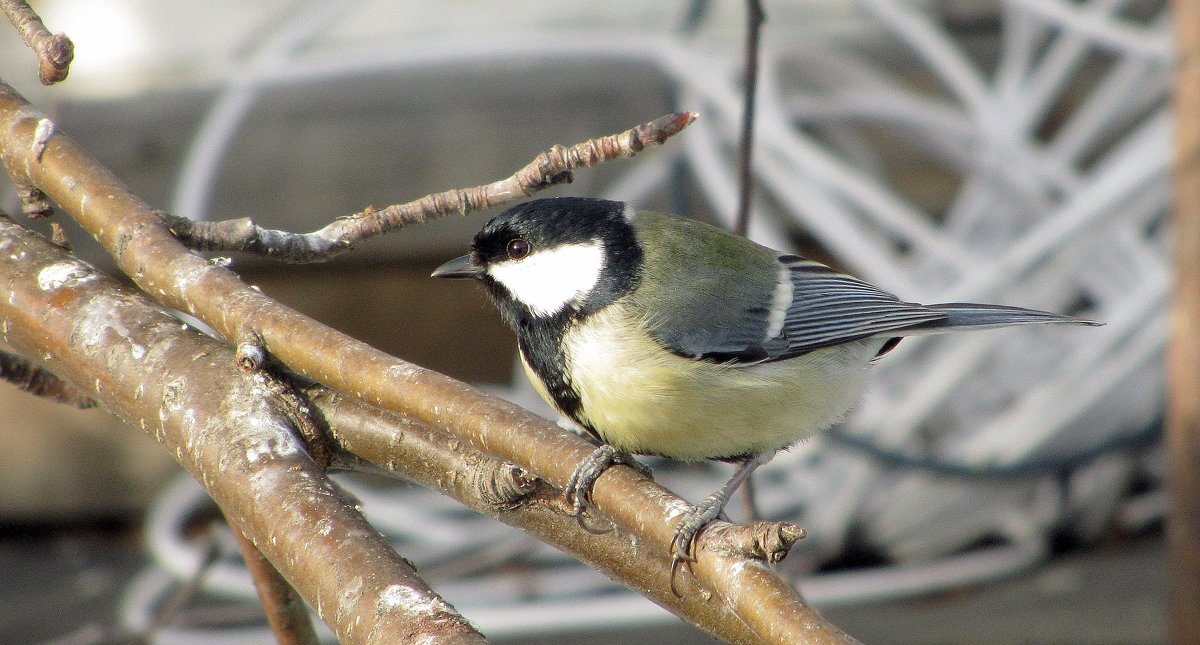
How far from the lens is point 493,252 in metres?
1.26

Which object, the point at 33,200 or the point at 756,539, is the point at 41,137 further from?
the point at 756,539

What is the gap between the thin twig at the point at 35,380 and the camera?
95 centimetres

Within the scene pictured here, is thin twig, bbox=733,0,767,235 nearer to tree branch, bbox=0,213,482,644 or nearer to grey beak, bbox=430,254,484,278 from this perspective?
grey beak, bbox=430,254,484,278

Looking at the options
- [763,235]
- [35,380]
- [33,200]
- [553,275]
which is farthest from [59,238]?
[763,235]

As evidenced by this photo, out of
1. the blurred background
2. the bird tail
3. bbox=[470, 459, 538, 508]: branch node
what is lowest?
bbox=[470, 459, 538, 508]: branch node

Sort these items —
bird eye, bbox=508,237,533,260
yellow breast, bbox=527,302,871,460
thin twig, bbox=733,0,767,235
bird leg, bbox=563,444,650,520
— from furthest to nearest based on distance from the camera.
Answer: bird eye, bbox=508,237,533,260 < yellow breast, bbox=527,302,871,460 < thin twig, bbox=733,0,767,235 < bird leg, bbox=563,444,650,520

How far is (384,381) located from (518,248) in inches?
20.1

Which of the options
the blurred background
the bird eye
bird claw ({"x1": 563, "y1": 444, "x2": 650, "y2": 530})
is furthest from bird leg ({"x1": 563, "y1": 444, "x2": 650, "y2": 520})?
the blurred background

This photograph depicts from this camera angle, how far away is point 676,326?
4.00 feet

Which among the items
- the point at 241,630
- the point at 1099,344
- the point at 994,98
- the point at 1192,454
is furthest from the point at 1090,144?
the point at 241,630

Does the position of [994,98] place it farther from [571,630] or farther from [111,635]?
[111,635]

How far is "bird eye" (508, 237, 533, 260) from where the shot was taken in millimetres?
1251

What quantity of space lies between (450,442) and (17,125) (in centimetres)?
42

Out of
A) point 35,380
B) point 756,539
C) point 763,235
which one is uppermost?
point 763,235
